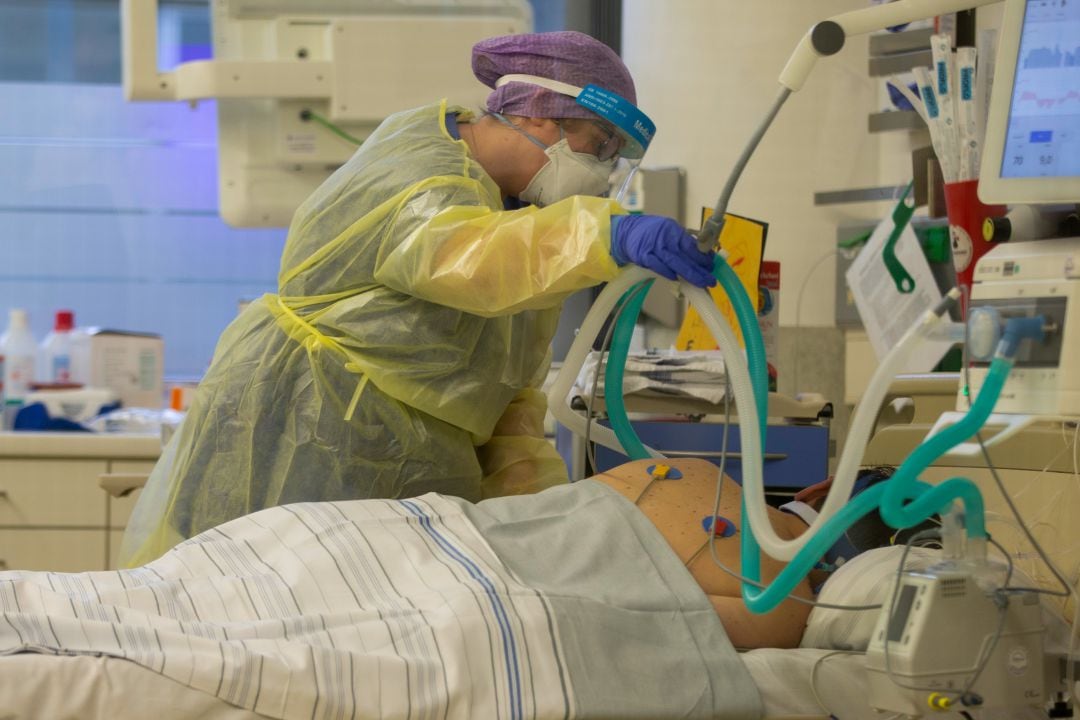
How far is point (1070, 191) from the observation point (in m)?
1.42

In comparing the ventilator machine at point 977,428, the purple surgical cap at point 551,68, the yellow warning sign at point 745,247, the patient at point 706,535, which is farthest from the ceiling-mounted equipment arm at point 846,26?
the yellow warning sign at point 745,247

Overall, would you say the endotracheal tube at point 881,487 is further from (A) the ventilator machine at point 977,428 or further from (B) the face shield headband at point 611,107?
(B) the face shield headband at point 611,107

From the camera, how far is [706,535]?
5.35ft

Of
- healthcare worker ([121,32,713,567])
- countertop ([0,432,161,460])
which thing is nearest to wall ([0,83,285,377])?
countertop ([0,432,161,460])

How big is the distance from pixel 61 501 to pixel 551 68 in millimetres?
1563

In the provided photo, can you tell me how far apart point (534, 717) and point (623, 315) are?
0.80m

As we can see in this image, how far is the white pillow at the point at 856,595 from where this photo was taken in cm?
147

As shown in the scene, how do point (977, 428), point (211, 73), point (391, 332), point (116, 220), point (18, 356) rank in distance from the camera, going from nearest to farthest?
point (977, 428) → point (391, 332) → point (211, 73) → point (18, 356) → point (116, 220)

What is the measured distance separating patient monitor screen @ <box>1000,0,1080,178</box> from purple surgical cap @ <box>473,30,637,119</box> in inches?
30.7

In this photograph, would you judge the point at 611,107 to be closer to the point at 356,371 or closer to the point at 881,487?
the point at 356,371

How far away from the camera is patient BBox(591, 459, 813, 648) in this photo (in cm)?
154

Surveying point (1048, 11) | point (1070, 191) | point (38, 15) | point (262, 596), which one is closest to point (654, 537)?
point (262, 596)

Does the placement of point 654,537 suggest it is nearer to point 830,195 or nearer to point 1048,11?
point 1048,11

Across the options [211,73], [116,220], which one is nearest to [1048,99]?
[211,73]
